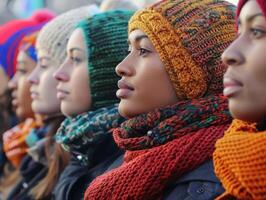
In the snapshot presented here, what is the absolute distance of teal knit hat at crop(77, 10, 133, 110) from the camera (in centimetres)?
286

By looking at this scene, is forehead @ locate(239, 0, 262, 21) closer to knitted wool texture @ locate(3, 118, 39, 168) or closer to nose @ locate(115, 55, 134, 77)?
nose @ locate(115, 55, 134, 77)

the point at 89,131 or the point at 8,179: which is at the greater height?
the point at 89,131

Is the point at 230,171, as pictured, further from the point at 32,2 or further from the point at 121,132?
the point at 32,2

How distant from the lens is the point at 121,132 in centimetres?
235

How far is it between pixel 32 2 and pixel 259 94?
6085 millimetres

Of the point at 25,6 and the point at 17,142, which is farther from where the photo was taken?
the point at 25,6

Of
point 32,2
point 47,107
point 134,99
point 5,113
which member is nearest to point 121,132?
point 134,99

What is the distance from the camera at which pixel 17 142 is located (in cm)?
397

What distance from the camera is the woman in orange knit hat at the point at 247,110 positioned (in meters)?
1.62

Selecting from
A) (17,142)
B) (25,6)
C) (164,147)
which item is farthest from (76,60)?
(25,6)

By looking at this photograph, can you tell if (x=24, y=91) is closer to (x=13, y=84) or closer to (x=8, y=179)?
(x=13, y=84)

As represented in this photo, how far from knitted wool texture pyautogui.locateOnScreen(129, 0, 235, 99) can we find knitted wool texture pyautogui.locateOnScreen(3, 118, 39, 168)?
185cm

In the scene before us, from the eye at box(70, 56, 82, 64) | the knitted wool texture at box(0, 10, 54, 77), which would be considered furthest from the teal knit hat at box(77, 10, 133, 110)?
the knitted wool texture at box(0, 10, 54, 77)

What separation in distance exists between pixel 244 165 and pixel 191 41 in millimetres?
690
